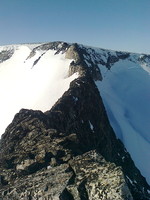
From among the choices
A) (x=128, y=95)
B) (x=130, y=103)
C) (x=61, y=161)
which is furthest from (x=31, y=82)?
(x=61, y=161)

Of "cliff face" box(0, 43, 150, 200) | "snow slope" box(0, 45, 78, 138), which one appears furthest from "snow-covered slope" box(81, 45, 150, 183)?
"cliff face" box(0, 43, 150, 200)

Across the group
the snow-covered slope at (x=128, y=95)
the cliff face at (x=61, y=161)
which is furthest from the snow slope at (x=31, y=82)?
the cliff face at (x=61, y=161)

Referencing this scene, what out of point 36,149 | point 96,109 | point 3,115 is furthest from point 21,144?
point 3,115

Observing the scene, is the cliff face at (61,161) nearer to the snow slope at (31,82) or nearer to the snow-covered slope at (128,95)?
the snow slope at (31,82)

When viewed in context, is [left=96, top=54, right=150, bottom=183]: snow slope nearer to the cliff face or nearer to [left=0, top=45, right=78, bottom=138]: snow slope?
[left=0, top=45, right=78, bottom=138]: snow slope

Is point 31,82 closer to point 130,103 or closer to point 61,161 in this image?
point 130,103

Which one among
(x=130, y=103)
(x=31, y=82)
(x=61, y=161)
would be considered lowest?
(x=61, y=161)
